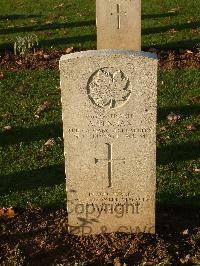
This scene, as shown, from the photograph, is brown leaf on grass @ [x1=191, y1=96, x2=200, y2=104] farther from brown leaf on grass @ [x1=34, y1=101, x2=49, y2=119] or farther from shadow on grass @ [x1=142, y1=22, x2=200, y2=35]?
shadow on grass @ [x1=142, y1=22, x2=200, y2=35]

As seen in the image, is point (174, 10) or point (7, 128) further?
point (174, 10)

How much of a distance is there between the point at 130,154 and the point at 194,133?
2.70 metres

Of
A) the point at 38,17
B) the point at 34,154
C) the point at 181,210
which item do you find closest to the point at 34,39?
the point at 38,17

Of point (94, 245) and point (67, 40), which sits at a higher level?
point (67, 40)

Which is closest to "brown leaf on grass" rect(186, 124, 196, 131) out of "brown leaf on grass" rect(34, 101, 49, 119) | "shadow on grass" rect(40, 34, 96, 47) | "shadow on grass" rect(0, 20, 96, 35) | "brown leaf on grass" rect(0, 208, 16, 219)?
"brown leaf on grass" rect(34, 101, 49, 119)

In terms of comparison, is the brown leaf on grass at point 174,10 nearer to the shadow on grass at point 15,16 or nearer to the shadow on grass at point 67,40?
the shadow on grass at point 67,40

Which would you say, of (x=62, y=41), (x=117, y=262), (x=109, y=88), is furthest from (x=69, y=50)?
(x=117, y=262)

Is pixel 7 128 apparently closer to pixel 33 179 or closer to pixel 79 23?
pixel 33 179

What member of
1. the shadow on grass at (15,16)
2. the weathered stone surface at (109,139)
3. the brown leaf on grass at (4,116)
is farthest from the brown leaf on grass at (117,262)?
the shadow on grass at (15,16)

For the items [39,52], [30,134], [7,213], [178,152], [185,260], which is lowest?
[185,260]

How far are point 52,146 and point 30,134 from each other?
528mm

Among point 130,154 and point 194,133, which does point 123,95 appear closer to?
point 130,154

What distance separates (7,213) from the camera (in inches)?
221

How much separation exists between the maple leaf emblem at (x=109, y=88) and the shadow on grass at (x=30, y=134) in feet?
9.61
